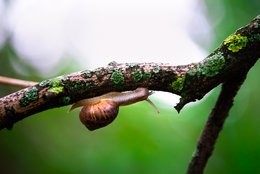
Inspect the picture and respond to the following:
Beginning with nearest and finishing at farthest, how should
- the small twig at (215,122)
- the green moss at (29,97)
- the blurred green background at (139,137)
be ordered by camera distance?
the green moss at (29,97)
the small twig at (215,122)
the blurred green background at (139,137)

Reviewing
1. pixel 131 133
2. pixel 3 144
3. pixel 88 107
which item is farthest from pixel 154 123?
pixel 88 107

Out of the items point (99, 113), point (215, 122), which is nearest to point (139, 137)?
point (215, 122)

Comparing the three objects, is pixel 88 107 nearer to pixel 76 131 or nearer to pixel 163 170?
pixel 163 170

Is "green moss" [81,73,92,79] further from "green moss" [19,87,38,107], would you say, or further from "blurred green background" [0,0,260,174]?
"blurred green background" [0,0,260,174]

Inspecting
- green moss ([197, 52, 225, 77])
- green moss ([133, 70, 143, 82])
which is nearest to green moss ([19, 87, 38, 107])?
green moss ([133, 70, 143, 82])

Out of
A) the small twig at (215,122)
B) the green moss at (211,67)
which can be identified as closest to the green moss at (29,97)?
the green moss at (211,67)

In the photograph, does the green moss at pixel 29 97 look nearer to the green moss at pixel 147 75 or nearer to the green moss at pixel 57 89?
the green moss at pixel 57 89

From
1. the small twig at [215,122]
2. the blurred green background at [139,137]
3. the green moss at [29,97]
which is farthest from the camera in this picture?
the blurred green background at [139,137]
